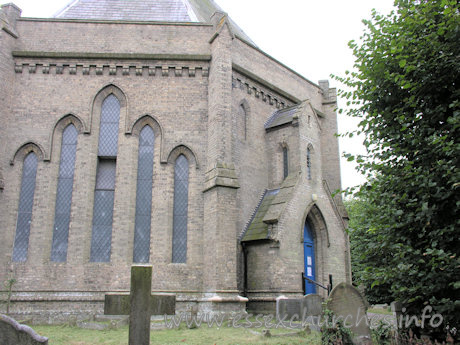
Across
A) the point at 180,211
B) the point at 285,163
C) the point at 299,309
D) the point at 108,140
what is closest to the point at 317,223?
the point at 285,163

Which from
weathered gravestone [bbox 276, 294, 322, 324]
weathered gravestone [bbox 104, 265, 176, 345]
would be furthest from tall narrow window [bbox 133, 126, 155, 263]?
weathered gravestone [bbox 104, 265, 176, 345]

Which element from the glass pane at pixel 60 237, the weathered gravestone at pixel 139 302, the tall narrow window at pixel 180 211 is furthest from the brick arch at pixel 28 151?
the weathered gravestone at pixel 139 302

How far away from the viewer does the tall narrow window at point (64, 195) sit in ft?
48.1

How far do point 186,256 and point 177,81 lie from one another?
666cm

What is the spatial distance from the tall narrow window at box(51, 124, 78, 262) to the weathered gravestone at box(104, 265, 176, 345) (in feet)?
29.3

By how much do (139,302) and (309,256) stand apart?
1156 centimetres

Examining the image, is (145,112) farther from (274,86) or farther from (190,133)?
(274,86)

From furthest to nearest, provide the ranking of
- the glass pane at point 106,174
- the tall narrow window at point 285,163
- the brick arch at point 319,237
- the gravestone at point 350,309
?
the tall narrow window at point 285,163, the brick arch at point 319,237, the glass pane at point 106,174, the gravestone at point 350,309

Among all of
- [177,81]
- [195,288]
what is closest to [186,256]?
[195,288]

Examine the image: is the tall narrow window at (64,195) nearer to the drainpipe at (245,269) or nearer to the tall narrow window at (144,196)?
the tall narrow window at (144,196)

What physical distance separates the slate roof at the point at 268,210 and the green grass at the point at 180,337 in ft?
15.3

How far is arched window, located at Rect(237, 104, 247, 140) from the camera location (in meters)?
17.3

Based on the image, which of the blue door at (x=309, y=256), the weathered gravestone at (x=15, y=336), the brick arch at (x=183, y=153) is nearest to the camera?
the weathered gravestone at (x=15, y=336)

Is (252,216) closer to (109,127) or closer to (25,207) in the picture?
(109,127)
